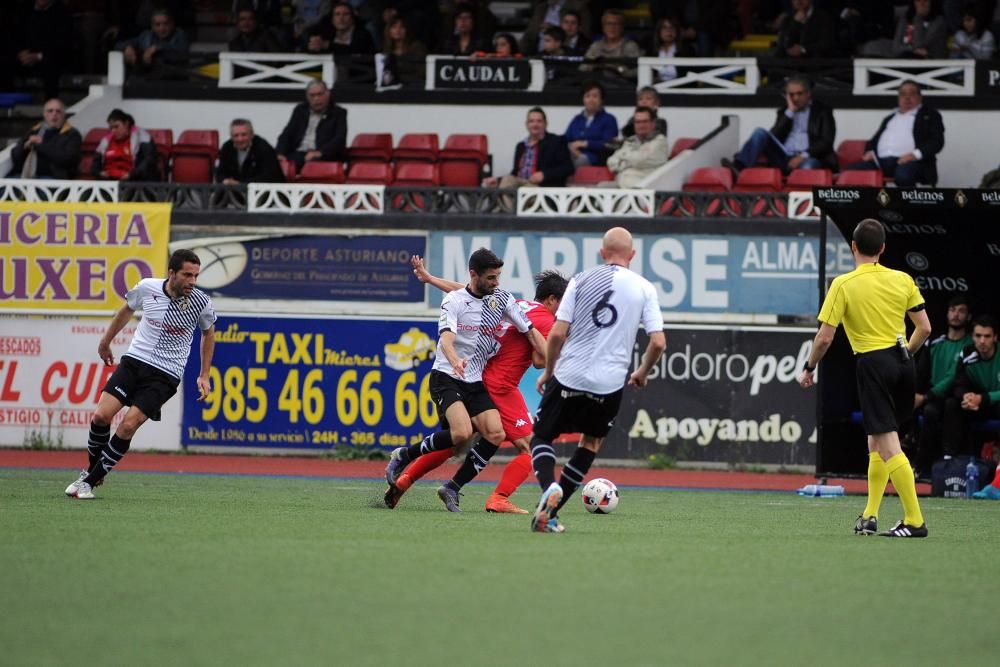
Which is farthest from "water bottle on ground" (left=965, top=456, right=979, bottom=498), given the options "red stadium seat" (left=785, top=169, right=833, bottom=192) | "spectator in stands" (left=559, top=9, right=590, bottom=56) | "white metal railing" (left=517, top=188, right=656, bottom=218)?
"spectator in stands" (left=559, top=9, right=590, bottom=56)

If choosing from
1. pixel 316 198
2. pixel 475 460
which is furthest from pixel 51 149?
pixel 475 460

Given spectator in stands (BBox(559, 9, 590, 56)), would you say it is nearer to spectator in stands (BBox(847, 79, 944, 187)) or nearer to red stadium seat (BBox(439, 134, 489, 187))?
red stadium seat (BBox(439, 134, 489, 187))

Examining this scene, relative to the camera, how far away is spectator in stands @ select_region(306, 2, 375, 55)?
25391mm

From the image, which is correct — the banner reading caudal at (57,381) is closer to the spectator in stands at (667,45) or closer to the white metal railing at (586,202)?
the white metal railing at (586,202)

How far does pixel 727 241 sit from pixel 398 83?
6.63 metres

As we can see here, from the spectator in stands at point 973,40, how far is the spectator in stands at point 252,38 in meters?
10.4

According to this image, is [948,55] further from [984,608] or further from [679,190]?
[984,608]

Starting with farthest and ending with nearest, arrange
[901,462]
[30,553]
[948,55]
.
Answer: [948,55], [901,462], [30,553]

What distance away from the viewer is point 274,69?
25.4 metres

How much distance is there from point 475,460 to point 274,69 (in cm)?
1396

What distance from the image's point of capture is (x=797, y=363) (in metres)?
20.6

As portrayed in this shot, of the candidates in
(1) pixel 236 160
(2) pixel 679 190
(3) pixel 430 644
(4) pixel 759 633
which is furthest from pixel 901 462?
(1) pixel 236 160

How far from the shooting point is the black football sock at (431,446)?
12.7 m

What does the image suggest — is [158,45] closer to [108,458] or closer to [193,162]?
[193,162]
